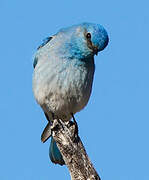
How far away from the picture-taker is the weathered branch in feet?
17.8

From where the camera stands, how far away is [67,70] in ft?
27.1

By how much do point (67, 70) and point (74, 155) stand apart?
113 inches

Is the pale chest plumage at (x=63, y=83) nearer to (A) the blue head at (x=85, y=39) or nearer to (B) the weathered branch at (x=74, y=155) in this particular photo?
(A) the blue head at (x=85, y=39)

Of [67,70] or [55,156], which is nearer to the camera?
[67,70]

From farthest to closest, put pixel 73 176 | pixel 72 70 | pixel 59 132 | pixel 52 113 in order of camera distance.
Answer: pixel 52 113 < pixel 72 70 < pixel 59 132 < pixel 73 176

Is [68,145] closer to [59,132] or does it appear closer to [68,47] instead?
[59,132]

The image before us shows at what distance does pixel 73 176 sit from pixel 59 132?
0.66m

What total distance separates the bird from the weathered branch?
2.35 metres

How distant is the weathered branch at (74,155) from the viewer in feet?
17.8

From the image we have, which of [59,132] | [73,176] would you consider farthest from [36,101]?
[73,176]

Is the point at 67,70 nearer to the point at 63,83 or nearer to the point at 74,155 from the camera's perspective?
the point at 63,83

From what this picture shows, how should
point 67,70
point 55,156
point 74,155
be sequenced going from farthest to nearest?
point 55,156 < point 67,70 < point 74,155

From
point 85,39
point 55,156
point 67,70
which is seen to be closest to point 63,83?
point 67,70

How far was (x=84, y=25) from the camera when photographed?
8.79 metres
